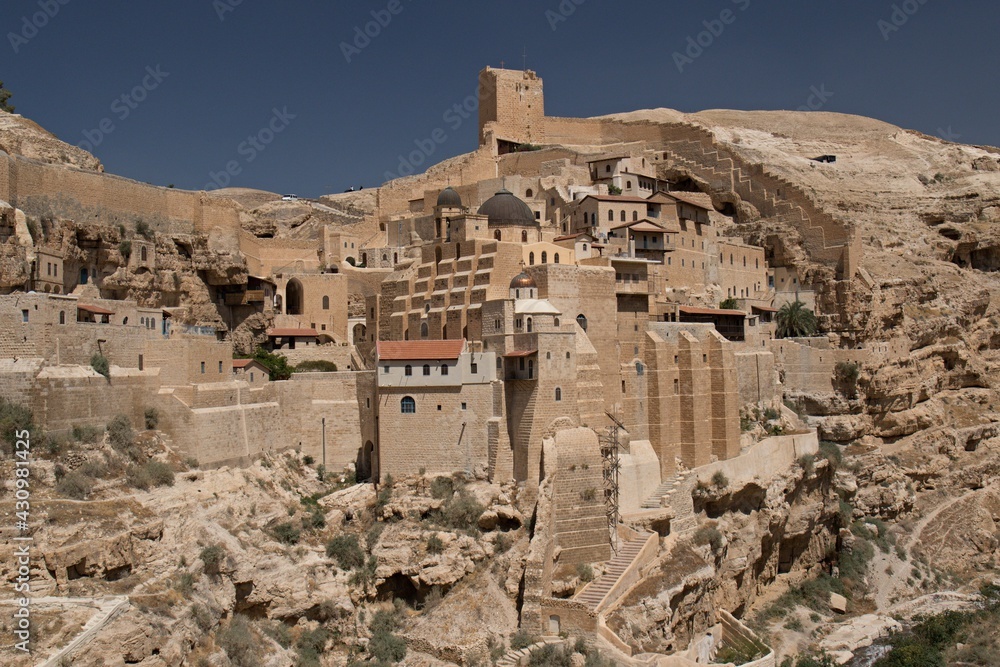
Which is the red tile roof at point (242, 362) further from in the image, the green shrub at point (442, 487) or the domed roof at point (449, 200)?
the domed roof at point (449, 200)

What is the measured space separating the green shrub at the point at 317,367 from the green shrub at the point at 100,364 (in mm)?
10846

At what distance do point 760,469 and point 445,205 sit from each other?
18811mm

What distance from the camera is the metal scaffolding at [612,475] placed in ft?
111

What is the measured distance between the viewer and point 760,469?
4109cm

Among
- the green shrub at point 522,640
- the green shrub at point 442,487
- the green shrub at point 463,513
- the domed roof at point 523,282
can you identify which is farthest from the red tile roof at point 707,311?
the green shrub at point 522,640

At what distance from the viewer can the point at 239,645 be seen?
27344 mm

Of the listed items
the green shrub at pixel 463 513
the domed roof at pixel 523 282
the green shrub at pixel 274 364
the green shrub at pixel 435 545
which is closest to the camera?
the green shrub at pixel 435 545

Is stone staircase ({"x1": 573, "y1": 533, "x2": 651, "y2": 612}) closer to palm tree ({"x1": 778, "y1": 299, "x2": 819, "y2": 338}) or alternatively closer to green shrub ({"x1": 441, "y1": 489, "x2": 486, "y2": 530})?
green shrub ({"x1": 441, "y1": 489, "x2": 486, "y2": 530})

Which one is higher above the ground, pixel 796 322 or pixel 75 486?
pixel 796 322

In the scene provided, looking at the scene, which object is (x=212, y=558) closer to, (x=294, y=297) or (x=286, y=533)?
(x=286, y=533)

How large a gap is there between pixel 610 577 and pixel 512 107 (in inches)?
1659

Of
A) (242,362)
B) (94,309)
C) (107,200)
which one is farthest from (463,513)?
(107,200)

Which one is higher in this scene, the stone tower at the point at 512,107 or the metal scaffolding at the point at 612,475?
the stone tower at the point at 512,107

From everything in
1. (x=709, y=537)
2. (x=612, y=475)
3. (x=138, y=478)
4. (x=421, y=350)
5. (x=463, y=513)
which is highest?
(x=421, y=350)
